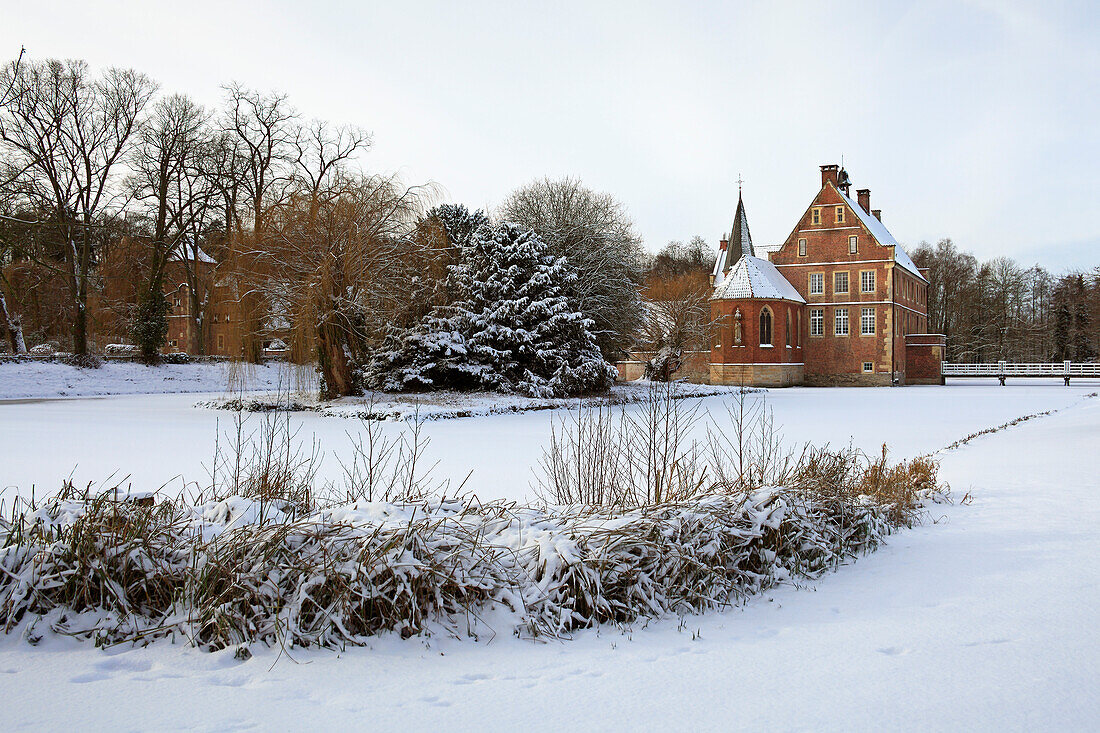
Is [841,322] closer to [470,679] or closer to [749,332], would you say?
[749,332]

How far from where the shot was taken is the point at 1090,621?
3.61m

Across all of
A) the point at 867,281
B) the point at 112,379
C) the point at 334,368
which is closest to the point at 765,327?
the point at 867,281

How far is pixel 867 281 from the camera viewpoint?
4156 centimetres

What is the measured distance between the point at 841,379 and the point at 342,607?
4240 centimetres

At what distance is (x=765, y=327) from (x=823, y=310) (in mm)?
4775

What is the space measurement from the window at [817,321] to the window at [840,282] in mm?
1384

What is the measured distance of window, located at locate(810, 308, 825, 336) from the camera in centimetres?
4269

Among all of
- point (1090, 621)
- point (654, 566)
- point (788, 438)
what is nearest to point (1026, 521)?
point (1090, 621)

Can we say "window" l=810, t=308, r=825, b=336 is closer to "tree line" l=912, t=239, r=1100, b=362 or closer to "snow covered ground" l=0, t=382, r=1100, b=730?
"tree line" l=912, t=239, r=1100, b=362

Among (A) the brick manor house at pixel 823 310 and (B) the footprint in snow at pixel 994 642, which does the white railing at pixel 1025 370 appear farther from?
(B) the footprint in snow at pixel 994 642

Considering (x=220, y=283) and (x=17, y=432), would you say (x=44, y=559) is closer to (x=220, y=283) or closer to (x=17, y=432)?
(x=17, y=432)

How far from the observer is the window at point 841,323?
138 ft

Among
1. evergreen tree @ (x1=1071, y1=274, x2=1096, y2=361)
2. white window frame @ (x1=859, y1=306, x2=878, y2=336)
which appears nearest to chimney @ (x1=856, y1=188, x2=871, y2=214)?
white window frame @ (x1=859, y1=306, x2=878, y2=336)

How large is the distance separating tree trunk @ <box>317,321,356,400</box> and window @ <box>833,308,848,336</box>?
3031 centimetres
